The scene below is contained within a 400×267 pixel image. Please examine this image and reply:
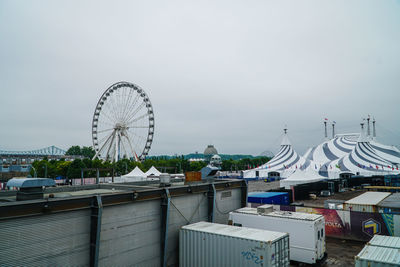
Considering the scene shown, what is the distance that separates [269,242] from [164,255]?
530 centimetres

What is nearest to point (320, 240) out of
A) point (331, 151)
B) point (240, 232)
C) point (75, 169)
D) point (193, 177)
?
point (240, 232)

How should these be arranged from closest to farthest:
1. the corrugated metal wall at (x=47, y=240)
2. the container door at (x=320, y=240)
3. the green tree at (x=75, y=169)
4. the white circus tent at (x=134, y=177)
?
the corrugated metal wall at (x=47, y=240) → the container door at (x=320, y=240) → the white circus tent at (x=134, y=177) → the green tree at (x=75, y=169)

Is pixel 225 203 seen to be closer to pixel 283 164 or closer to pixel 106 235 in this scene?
pixel 106 235

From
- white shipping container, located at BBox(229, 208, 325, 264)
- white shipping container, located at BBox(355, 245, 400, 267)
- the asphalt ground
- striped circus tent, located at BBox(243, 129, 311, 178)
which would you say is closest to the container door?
white shipping container, located at BBox(229, 208, 325, 264)

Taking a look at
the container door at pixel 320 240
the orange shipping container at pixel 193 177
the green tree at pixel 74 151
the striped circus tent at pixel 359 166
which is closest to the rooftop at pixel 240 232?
the container door at pixel 320 240

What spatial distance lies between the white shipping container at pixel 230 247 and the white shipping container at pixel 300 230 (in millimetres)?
2527

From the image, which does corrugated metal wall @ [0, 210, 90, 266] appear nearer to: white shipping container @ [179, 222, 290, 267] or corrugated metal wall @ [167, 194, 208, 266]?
corrugated metal wall @ [167, 194, 208, 266]

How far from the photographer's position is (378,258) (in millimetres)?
9305

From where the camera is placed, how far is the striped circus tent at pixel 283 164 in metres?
50.7

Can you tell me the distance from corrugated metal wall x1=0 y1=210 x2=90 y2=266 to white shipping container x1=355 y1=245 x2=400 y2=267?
33.1 ft

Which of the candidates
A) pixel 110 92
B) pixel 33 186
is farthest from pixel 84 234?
pixel 110 92

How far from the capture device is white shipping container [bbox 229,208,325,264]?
536 inches

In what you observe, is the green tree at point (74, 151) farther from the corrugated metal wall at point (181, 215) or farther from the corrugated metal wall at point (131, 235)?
the corrugated metal wall at point (131, 235)

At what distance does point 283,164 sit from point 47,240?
50.7m
